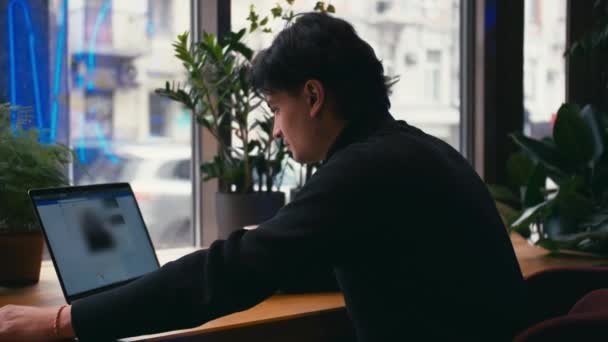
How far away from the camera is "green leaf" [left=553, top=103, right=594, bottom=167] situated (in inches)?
111

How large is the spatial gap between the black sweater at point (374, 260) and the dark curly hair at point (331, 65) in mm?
90

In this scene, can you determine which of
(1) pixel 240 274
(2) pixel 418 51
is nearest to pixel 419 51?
(2) pixel 418 51

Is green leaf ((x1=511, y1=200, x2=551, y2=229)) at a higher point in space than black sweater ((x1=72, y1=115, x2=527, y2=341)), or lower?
lower

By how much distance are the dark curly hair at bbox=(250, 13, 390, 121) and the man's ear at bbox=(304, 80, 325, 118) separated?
0.4 inches

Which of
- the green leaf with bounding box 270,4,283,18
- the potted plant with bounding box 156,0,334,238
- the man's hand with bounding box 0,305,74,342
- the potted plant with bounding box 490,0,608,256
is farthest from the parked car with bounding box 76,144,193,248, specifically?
the man's hand with bounding box 0,305,74,342

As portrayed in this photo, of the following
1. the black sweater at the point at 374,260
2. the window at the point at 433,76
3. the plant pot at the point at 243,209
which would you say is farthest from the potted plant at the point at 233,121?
the black sweater at the point at 374,260

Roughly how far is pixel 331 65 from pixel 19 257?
1.02 meters

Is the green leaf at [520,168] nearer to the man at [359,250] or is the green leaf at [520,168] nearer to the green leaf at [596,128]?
the green leaf at [596,128]

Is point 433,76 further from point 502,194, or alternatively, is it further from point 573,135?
point 573,135

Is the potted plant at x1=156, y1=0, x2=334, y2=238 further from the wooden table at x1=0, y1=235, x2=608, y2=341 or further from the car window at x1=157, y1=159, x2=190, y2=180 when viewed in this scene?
the wooden table at x1=0, y1=235, x2=608, y2=341

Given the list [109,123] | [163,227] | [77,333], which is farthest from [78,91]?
[77,333]

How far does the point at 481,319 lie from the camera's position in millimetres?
1437

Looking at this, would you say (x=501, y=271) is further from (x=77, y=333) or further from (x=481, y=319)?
(x=77, y=333)

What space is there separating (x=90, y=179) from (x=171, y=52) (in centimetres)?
55
